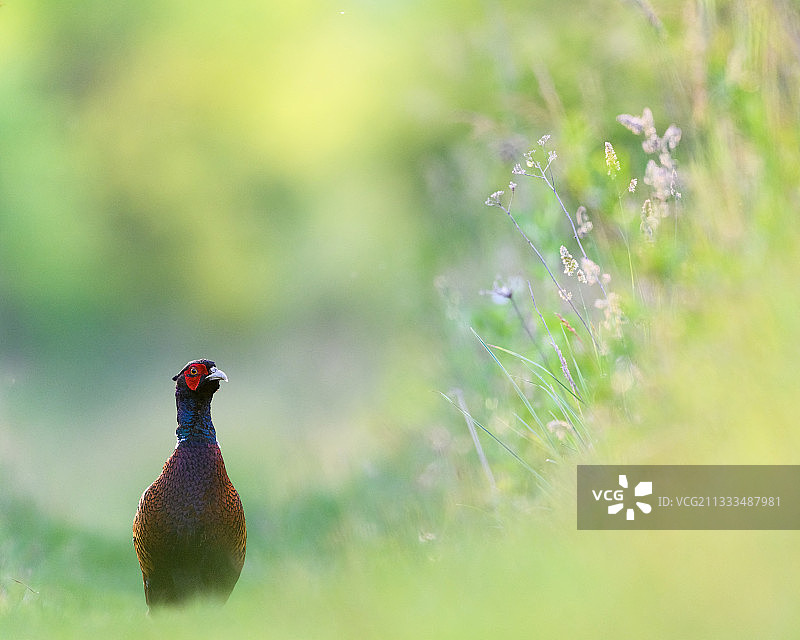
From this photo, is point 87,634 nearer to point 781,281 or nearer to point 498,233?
point 781,281

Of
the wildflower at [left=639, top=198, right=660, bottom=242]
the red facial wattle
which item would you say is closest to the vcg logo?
the wildflower at [left=639, top=198, right=660, bottom=242]

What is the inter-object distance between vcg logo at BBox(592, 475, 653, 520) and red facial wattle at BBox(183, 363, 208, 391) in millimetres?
1918

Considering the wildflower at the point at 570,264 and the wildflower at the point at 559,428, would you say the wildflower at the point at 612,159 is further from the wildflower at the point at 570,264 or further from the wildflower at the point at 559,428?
the wildflower at the point at 559,428

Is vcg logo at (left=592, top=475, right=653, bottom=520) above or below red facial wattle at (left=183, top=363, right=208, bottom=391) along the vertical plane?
below

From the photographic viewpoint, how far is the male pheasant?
10.3 ft

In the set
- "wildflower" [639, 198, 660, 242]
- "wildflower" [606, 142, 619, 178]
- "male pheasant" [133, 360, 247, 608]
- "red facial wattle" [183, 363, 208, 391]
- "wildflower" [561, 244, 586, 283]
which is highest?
"wildflower" [606, 142, 619, 178]

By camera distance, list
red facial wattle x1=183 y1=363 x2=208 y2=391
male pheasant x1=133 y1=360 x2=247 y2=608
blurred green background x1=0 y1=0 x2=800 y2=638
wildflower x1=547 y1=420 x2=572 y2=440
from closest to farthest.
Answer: blurred green background x1=0 y1=0 x2=800 y2=638
wildflower x1=547 y1=420 x2=572 y2=440
male pheasant x1=133 y1=360 x2=247 y2=608
red facial wattle x1=183 y1=363 x2=208 y2=391

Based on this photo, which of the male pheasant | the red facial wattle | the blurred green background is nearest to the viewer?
the blurred green background

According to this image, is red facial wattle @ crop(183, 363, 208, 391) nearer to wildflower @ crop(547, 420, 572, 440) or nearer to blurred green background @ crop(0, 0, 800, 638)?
blurred green background @ crop(0, 0, 800, 638)

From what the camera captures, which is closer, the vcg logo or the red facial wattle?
the vcg logo

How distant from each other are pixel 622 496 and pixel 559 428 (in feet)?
2.08

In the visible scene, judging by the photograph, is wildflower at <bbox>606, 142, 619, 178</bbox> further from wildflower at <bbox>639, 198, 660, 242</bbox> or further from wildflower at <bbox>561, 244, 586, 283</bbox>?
wildflower at <bbox>561, 244, 586, 283</bbox>

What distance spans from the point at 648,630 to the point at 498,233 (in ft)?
13.0

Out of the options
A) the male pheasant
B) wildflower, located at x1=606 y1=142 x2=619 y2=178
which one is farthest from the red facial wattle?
wildflower, located at x1=606 y1=142 x2=619 y2=178
